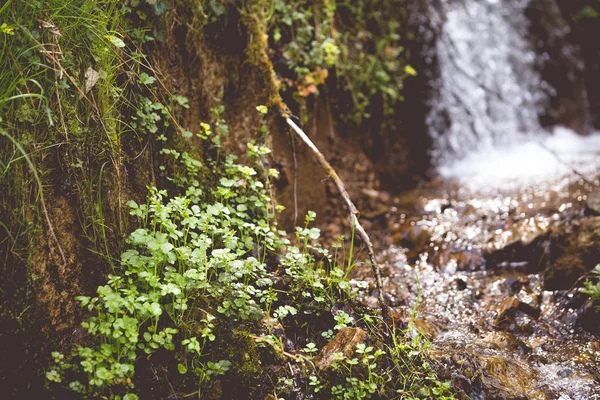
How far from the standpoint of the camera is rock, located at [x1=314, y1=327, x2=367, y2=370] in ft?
8.67

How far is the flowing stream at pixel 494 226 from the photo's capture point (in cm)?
306

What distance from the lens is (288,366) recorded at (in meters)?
2.68

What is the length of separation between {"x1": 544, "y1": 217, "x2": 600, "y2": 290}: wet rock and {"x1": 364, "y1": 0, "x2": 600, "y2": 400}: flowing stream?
0.03 m

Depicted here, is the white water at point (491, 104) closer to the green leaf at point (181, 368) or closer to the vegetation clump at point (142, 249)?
the vegetation clump at point (142, 249)

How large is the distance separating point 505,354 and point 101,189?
2.51 metres

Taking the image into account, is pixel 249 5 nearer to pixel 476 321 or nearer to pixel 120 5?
pixel 120 5

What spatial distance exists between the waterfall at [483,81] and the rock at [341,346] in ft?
14.1

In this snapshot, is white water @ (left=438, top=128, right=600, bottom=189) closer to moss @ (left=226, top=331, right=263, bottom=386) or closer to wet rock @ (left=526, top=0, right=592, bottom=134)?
wet rock @ (left=526, top=0, right=592, bottom=134)

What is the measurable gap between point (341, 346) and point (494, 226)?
2624mm

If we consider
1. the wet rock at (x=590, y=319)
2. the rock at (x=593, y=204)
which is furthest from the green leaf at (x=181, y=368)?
the rock at (x=593, y=204)

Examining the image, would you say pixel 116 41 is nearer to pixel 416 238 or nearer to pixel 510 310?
pixel 510 310

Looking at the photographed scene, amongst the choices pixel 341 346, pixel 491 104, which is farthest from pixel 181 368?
pixel 491 104

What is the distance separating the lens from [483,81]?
7340 mm

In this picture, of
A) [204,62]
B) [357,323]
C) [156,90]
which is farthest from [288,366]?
[204,62]
